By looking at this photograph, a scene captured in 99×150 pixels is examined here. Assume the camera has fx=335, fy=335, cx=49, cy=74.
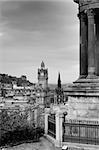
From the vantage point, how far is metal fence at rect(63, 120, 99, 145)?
693 inches

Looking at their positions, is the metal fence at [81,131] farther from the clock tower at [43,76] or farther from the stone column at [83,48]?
the clock tower at [43,76]

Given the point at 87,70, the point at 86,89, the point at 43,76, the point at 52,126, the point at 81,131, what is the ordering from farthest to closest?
the point at 43,76
the point at 87,70
the point at 52,126
the point at 86,89
the point at 81,131

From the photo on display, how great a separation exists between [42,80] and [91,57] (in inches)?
5981

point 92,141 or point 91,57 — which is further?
point 91,57

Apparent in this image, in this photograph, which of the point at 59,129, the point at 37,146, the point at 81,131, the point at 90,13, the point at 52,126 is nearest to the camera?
the point at 81,131

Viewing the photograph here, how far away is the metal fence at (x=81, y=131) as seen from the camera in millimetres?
17594

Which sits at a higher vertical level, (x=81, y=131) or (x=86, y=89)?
(x=86, y=89)

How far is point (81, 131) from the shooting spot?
18.0 meters

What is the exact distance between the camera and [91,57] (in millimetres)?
20625

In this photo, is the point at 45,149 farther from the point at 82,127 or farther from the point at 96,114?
the point at 96,114

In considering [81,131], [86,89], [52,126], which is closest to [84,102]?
[86,89]

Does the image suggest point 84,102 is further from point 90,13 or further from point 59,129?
point 90,13

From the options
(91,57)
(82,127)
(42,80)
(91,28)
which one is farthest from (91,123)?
(42,80)

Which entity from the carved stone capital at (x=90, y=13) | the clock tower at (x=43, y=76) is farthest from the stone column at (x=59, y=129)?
the clock tower at (x=43, y=76)
